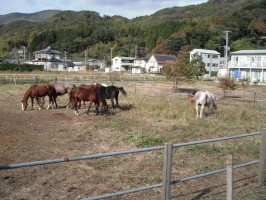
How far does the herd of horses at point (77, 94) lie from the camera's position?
1369 cm

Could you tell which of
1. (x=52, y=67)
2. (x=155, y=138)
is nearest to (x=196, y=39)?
(x=52, y=67)

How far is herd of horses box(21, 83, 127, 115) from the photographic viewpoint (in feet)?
44.9

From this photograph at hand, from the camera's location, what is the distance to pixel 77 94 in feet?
44.9

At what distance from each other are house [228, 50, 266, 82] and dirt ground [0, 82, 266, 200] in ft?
129

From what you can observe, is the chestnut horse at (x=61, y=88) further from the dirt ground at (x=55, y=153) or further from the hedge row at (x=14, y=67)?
the hedge row at (x=14, y=67)

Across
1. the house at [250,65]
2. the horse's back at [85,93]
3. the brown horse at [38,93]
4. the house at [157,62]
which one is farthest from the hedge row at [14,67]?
the horse's back at [85,93]

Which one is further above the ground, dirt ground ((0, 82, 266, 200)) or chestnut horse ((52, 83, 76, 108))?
chestnut horse ((52, 83, 76, 108))

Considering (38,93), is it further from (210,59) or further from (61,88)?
(210,59)

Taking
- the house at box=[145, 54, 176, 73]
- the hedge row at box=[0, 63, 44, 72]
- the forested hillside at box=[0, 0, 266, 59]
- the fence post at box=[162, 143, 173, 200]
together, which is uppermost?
the forested hillside at box=[0, 0, 266, 59]

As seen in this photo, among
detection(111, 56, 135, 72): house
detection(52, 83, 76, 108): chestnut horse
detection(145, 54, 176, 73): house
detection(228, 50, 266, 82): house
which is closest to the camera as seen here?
detection(52, 83, 76, 108): chestnut horse

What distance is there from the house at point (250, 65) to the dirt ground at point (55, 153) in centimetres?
3922

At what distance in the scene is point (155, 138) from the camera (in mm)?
9477

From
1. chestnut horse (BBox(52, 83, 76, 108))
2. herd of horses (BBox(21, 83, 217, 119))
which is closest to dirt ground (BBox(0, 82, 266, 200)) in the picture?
herd of horses (BBox(21, 83, 217, 119))

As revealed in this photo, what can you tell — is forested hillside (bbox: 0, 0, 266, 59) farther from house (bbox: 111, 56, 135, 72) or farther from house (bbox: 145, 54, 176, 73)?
house (bbox: 111, 56, 135, 72)
